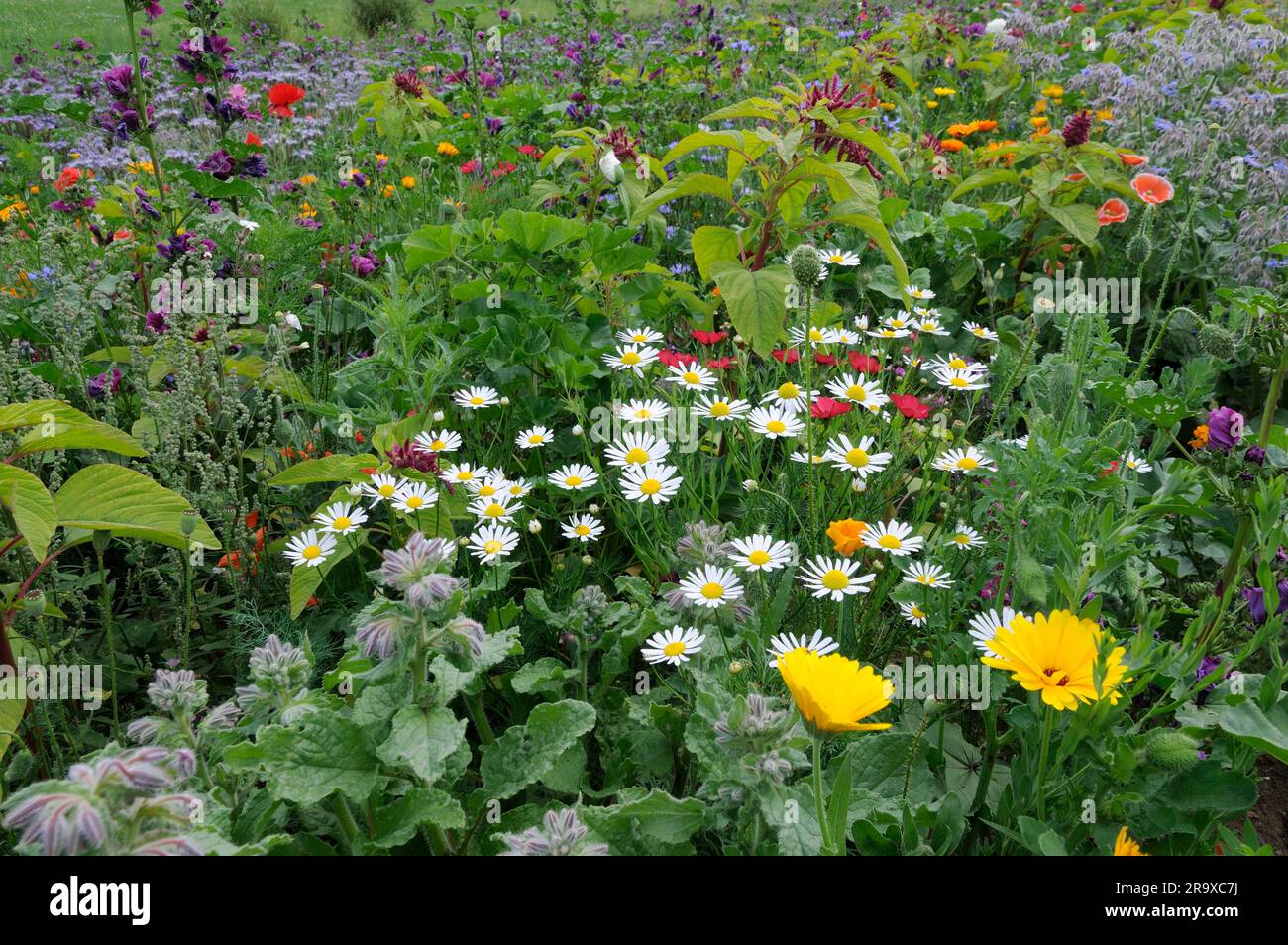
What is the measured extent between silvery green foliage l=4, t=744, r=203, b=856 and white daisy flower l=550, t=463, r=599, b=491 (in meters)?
1.04

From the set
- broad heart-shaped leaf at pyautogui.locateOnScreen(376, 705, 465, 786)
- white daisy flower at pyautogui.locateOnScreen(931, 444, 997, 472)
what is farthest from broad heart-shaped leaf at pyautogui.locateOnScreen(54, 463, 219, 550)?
white daisy flower at pyautogui.locateOnScreen(931, 444, 997, 472)

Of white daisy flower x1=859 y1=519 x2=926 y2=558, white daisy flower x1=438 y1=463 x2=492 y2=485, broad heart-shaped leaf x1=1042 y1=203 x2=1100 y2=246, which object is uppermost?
broad heart-shaped leaf x1=1042 y1=203 x2=1100 y2=246

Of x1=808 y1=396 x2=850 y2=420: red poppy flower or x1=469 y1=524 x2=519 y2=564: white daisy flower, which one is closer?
x1=469 y1=524 x2=519 y2=564: white daisy flower

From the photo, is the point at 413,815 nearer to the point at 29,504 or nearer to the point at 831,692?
the point at 831,692

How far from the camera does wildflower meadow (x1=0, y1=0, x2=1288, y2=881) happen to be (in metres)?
1.10

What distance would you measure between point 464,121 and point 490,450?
2.46 m

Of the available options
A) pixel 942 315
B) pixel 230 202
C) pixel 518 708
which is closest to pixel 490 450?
pixel 518 708

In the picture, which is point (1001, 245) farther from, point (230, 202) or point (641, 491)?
point (230, 202)

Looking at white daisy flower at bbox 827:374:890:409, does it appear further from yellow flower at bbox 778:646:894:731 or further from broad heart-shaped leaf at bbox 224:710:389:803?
broad heart-shaped leaf at bbox 224:710:389:803

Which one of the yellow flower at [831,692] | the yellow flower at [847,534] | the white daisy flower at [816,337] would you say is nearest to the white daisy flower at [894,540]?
the yellow flower at [847,534]

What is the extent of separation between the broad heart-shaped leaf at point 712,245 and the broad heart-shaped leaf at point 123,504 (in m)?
1.40

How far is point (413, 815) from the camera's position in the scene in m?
1.06

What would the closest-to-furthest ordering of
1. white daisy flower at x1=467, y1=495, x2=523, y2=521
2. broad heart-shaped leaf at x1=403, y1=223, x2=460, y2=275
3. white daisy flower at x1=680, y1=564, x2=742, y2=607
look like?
1. white daisy flower at x1=680, y1=564, x2=742, y2=607
2. white daisy flower at x1=467, y1=495, x2=523, y2=521
3. broad heart-shaped leaf at x1=403, y1=223, x2=460, y2=275

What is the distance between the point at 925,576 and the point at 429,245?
1.53 metres
